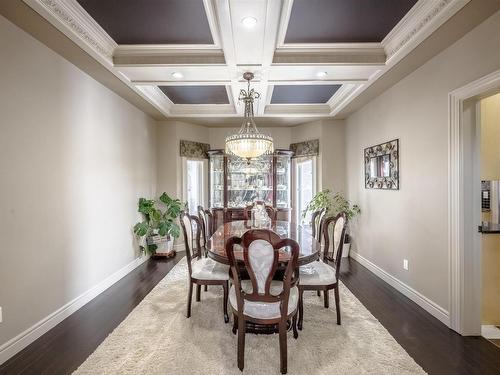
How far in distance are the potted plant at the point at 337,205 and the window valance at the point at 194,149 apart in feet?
8.35

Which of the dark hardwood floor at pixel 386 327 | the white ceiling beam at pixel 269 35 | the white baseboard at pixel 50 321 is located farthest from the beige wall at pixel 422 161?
the white baseboard at pixel 50 321

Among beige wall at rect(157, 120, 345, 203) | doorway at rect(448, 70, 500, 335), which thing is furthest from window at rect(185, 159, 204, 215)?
doorway at rect(448, 70, 500, 335)

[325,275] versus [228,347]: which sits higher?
[325,275]

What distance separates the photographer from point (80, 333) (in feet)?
8.08

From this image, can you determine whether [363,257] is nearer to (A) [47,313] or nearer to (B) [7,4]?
(A) [47,313]

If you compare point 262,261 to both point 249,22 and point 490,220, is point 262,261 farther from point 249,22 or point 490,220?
point 490,220

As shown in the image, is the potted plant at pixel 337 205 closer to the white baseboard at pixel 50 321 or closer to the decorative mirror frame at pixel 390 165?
the decorative mirror frame at pixel 390 165

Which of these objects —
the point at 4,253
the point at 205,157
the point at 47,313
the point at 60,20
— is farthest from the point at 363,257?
the point at 60,20

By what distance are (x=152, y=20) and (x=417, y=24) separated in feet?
7.69

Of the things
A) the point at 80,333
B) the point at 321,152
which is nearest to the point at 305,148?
the point at 321,152

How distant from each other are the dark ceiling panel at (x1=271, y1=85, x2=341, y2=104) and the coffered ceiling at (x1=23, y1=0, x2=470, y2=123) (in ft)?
1.43

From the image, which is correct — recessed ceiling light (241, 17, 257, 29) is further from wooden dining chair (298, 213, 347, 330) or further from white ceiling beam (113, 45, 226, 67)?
wooden dining chair (298, 213, 347, 330)

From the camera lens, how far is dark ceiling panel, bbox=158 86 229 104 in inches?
162

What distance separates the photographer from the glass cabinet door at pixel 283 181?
19.4ft
